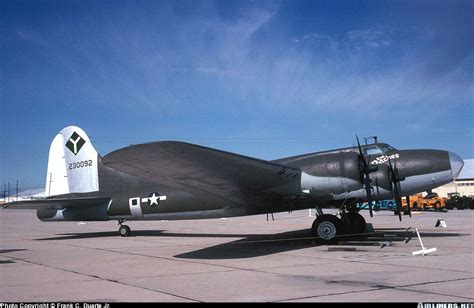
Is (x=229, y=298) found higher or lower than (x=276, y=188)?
lower

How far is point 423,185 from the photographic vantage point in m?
14.0

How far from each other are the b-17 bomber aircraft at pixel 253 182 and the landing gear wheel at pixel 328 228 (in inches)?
1.2

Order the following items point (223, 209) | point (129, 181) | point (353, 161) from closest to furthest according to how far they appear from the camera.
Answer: point (353, 161)
point (223, 209)
point (129, 181)

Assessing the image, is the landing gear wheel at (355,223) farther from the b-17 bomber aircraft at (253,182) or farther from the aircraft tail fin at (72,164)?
the aircraft tail fin at (72,164)

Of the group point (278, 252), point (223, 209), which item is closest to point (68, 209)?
point (223, 209)

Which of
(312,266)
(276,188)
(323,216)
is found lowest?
(312,266)

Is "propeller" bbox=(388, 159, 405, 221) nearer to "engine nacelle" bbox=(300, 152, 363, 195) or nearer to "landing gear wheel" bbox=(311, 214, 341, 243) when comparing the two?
"engine nacelle" bbox=(300, 152, 363, 195)

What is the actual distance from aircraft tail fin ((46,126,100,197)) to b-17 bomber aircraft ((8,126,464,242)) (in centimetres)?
80

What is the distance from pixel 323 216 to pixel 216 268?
5549mm

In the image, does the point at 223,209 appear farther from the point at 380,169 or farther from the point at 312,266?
the point at 312,266

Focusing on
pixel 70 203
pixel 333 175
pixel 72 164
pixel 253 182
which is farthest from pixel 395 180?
pixel 72 164

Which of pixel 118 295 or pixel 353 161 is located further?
pixel 353 161

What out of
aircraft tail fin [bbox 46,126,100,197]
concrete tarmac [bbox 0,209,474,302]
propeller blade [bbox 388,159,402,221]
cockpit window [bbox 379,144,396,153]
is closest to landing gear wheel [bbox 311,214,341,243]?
concrete tarmac [bbox 0,209,474,302]

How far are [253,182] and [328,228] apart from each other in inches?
116
